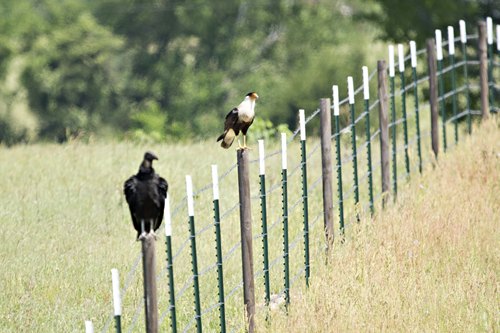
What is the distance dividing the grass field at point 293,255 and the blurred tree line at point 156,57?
3743 cm

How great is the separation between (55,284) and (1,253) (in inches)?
43.4

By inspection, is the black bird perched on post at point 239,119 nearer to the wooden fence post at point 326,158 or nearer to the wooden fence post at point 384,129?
the wooden fence post at point 326,158

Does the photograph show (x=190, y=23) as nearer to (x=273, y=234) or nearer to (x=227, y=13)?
(x=227, y=13)

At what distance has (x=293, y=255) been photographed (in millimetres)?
11766

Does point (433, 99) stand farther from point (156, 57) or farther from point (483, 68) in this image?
point (156, 57)

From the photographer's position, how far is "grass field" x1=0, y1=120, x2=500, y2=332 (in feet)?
30.9

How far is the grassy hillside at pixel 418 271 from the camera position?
9102 mm

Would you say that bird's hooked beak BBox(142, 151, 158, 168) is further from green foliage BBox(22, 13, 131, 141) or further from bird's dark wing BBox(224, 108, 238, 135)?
green foliage BBox(22, 13, 131, 141)

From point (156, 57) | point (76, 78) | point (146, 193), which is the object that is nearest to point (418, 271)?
point (146, 193)

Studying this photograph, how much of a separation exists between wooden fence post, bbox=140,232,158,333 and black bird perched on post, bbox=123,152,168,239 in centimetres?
15

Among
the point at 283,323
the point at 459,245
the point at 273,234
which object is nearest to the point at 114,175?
the point at 273,234

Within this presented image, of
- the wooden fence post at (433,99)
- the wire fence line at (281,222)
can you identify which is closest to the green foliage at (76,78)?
the wire fence line at (281,222)

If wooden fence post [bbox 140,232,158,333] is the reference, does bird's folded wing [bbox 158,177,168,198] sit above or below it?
above

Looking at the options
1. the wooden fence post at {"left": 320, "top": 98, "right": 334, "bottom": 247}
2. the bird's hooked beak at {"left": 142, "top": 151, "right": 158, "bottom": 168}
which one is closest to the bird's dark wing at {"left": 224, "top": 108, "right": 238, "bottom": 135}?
the wooden fence post at {"left": 320, "top": 98, "right": 334, "bottom": 247}
